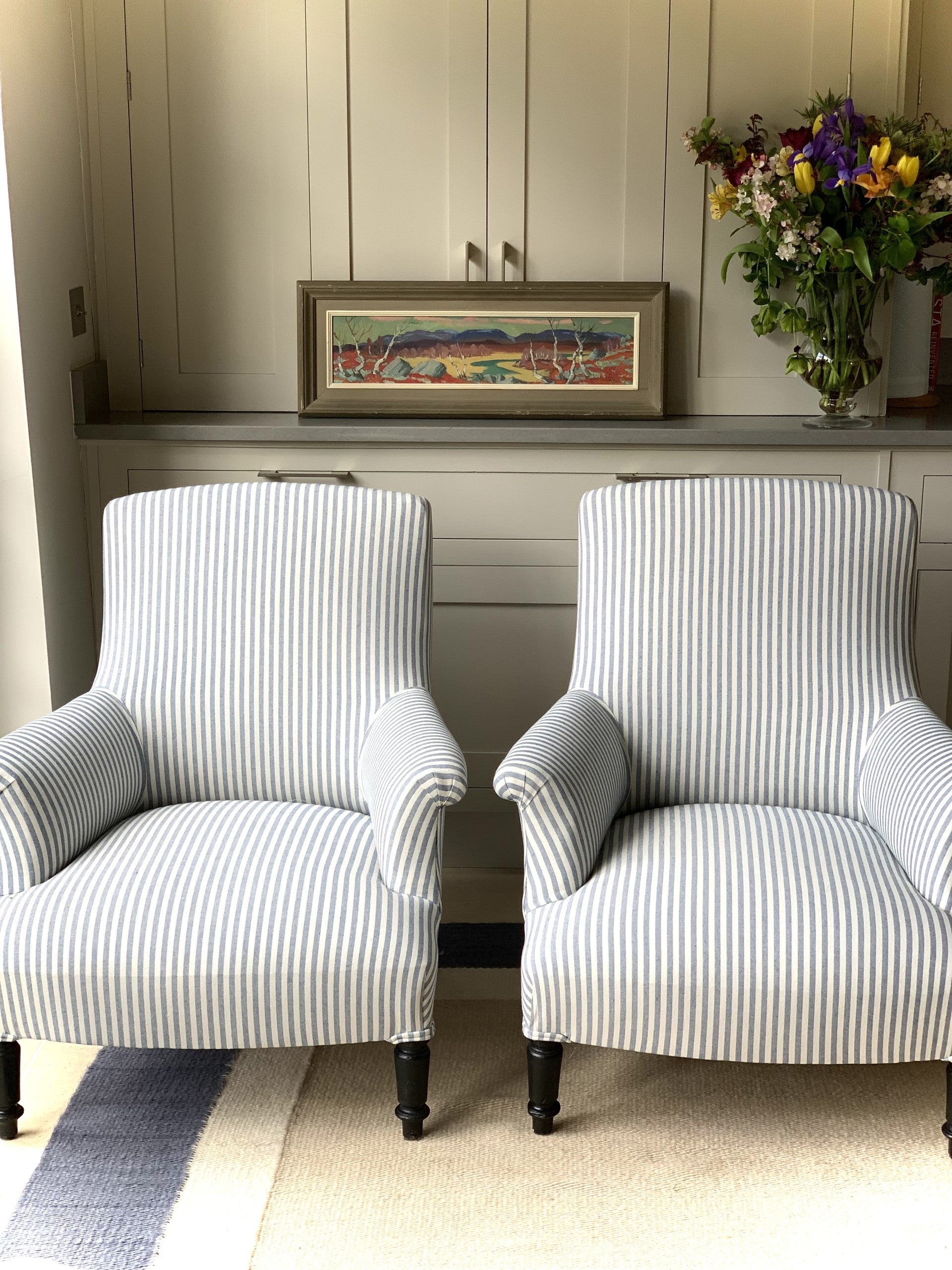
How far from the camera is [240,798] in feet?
7.00

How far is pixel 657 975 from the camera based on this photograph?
166 centimetres

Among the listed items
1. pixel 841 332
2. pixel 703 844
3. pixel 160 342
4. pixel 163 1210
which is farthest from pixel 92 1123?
pixel 841 332

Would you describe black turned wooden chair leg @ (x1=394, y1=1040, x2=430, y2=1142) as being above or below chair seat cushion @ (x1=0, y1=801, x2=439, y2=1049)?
below

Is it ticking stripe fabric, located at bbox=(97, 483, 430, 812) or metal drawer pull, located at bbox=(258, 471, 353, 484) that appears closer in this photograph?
ticking stripe fabric, located at bbox=(97, 483, 430, 812)

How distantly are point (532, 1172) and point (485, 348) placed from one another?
5.80ft

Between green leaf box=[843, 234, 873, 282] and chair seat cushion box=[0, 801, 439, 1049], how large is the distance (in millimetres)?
1585

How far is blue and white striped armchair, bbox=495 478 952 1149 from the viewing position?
5.43 feet

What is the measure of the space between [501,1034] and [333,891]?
553 mm

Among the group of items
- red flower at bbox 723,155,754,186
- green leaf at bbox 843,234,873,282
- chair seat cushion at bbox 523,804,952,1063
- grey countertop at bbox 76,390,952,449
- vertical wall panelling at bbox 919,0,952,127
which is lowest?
chair seat cushion at bbox 523,804,952,1063

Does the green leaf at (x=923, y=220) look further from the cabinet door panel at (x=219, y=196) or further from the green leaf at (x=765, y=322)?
the cabinet door panel at (x=219, y=196)

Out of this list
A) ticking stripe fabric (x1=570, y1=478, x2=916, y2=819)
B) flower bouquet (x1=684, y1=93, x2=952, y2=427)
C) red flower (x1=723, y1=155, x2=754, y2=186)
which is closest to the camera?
ticking stripe fabric (x1=570, y1=478, x2=916, y2=819)

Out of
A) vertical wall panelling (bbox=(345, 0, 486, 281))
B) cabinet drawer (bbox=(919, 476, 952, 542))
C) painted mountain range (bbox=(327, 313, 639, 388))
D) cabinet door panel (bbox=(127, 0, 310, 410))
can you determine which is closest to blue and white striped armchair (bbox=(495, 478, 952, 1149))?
cabinet drawer (bbox=(919, 476, 952, 542))

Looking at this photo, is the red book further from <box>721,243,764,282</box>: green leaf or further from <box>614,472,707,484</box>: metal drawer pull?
<box>614,472,707,484</box>: metal drawer pull

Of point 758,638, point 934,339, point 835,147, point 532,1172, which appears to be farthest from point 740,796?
point 934,339
